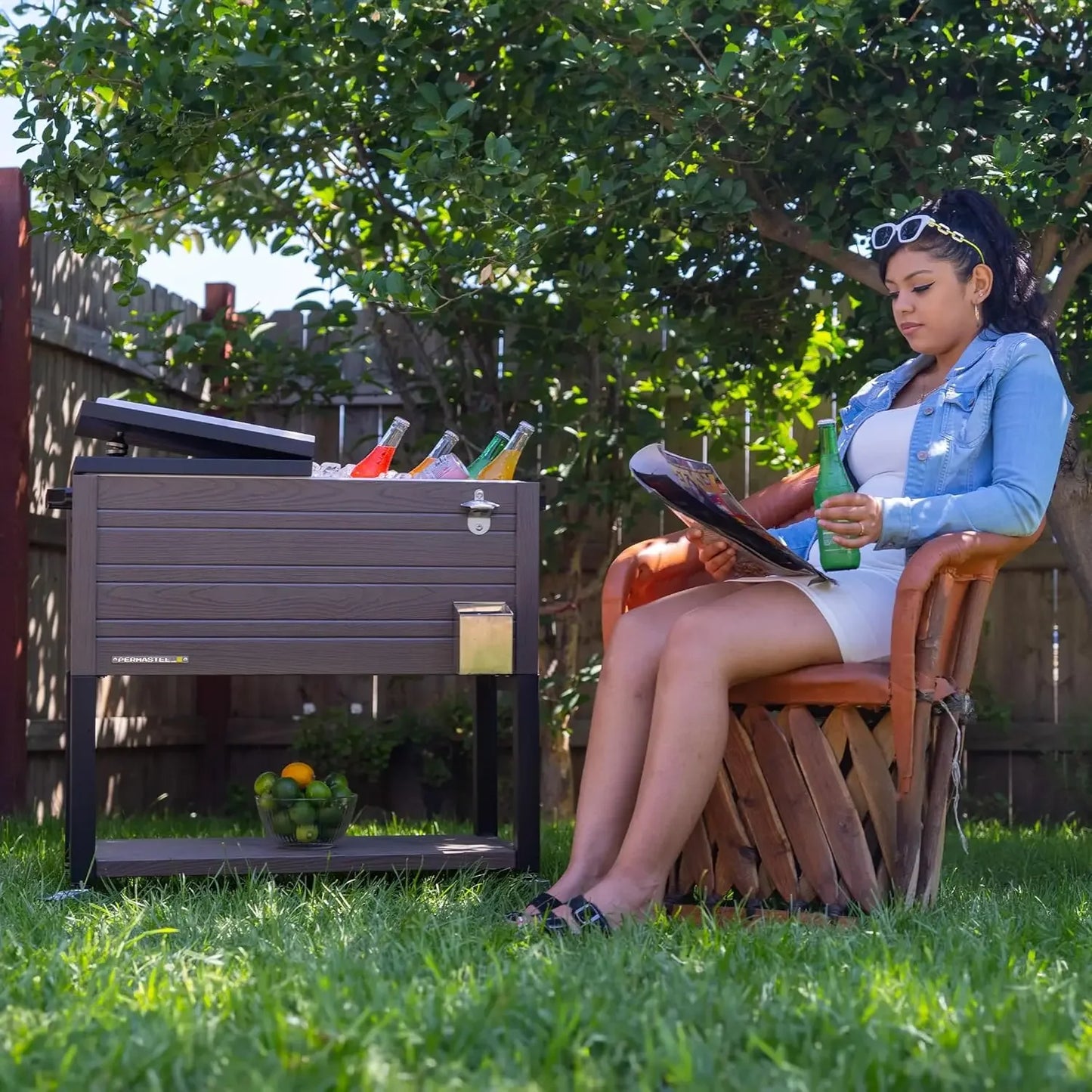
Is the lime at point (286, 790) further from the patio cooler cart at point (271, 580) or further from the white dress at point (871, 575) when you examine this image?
the white dress at point (871, 575)

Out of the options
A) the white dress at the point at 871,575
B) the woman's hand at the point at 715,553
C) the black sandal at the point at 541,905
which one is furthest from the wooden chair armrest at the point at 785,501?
the black sandal at the point at 541,905

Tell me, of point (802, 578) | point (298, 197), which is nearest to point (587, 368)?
point (298, 197)

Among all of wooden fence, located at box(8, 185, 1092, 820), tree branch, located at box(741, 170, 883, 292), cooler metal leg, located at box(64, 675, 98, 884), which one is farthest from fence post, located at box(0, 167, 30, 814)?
tree branch, located at box(741, 170, 883, 292)

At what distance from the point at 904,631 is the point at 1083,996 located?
668 mm

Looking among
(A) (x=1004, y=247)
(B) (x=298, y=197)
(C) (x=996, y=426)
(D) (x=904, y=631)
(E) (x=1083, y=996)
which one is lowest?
(E) (x=1083, y=996)

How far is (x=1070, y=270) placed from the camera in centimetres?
339

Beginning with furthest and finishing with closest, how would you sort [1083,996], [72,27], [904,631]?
[72,27], [904,631], [1083,996]

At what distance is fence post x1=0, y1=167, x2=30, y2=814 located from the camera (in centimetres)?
385

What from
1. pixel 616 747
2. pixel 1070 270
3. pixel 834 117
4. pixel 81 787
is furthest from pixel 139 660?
pixel 1070 270

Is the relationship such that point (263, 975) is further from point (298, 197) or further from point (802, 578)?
point (298, 197)

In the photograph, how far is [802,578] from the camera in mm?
2322

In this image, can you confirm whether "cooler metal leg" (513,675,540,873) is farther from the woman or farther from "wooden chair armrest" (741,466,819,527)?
"wooden chair armrest" (741,466,819,527)

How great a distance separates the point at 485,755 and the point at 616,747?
36.8 inches

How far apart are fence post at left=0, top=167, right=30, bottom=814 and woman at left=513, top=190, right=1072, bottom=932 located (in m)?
2.12
